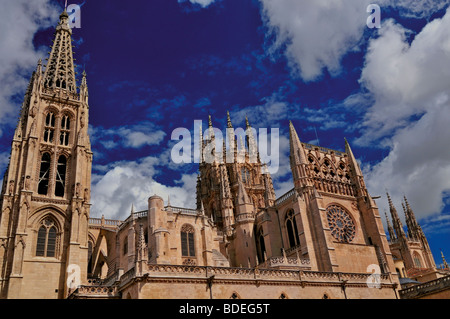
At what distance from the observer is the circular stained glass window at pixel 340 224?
4047 cm

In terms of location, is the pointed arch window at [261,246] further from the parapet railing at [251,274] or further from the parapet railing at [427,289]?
the parapet railing at [427,289]

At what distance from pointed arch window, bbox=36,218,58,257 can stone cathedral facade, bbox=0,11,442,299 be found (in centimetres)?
9

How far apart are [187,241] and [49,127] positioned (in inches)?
764

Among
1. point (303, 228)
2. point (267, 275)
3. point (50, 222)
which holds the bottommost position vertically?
point (267, 275)

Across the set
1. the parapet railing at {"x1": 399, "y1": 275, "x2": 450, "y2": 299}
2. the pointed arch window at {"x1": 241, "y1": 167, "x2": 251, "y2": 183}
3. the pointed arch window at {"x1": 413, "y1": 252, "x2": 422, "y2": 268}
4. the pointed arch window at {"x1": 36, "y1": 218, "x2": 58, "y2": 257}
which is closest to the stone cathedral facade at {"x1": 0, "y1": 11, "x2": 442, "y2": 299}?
the pointed arch window at {"x1": 36, "y1": 218, "x2": 58, "y2": 257}

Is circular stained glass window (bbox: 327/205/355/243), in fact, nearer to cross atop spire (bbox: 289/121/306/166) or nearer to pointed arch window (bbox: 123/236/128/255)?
cross atop spire (bbox: 289/121/306/166)

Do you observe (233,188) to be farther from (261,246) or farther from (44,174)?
(44,174)

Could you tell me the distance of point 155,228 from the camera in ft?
124

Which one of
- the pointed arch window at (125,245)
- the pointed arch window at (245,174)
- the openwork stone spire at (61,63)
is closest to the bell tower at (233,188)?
the pointed arch window at (245,174)

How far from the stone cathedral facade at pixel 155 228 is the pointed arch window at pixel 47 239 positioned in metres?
0.09
